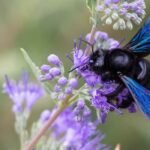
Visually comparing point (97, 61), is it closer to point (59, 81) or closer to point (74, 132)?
point (59, 81)

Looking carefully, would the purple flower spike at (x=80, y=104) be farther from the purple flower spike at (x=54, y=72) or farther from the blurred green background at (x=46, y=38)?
the blurred green background at (x=46, y=38)

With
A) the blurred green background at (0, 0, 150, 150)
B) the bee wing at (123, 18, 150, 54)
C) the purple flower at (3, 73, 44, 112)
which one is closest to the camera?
the bee wing at (123, 18, 150, 54)

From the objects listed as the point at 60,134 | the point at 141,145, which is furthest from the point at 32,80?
the point at 60,134

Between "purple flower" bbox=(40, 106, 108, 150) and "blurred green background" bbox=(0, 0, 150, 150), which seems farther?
"blurred green background" bbox=(0, 0, 150, 150)

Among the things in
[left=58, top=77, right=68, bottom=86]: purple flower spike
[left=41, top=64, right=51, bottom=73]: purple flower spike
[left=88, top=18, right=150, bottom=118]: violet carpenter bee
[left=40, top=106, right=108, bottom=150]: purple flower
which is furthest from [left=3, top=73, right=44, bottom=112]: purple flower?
[left=88, top=18, right=150, bottom=118]: violet carpenter bee

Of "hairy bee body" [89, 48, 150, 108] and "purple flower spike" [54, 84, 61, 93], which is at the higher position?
"purple flower spike" [54, 84, 61, 93]

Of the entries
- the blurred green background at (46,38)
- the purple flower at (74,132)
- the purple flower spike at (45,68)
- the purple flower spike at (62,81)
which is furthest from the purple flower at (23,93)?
the blurred green background at (46,38)

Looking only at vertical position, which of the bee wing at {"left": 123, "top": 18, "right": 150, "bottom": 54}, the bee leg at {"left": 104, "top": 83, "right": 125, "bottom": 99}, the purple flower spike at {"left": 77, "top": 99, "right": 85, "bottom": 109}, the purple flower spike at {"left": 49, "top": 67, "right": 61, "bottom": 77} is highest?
the purple flower spike at {"left": 49, "top": 67, "right": 61, "bottom": 77}

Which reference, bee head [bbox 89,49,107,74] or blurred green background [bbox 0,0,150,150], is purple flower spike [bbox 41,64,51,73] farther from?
blurred green background [bbox 0,0,150,150]
